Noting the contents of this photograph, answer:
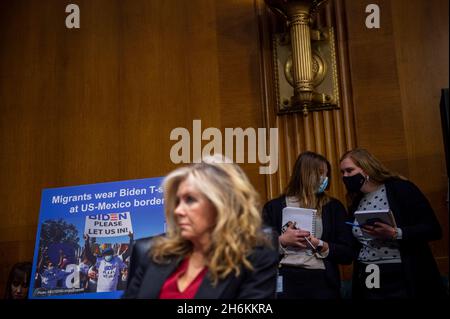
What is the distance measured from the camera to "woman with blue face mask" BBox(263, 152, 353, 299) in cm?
311

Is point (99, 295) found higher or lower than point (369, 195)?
lower

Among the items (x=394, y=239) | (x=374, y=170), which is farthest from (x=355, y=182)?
(x=394, y=239)

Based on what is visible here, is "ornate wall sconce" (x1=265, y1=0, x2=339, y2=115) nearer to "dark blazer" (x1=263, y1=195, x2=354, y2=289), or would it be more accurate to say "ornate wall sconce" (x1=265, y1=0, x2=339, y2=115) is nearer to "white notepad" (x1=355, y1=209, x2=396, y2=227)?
"dark blazer" (x1=263, y1=195, x2=354, y2=289)

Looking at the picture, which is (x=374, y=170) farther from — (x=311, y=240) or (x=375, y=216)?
(x=311, y=240)

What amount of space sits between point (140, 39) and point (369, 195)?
265 cm

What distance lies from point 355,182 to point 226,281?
1.82m

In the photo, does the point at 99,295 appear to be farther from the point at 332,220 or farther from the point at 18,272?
the point at 332,220

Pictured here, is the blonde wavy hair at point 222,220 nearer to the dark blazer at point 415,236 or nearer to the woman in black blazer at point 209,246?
the woman in black blazer at point 209,246

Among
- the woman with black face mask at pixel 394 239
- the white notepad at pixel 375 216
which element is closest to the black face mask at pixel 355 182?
the woman with black face mask at pixel 394 239

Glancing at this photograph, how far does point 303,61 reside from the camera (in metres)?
4.29

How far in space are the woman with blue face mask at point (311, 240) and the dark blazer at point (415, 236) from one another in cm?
25

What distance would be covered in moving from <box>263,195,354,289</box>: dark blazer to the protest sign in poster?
3.10 ft
